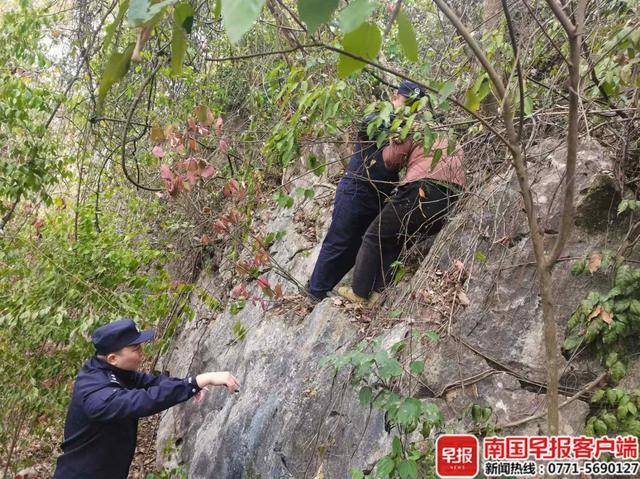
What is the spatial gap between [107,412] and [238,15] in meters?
2.81

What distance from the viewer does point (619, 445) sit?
8.22 ft

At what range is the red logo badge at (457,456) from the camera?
2.59m

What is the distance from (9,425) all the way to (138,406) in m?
2.18

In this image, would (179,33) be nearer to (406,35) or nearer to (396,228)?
(406,35)

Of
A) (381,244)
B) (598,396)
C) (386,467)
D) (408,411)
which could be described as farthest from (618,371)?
(381,244)

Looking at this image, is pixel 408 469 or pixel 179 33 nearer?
pixel 179 33

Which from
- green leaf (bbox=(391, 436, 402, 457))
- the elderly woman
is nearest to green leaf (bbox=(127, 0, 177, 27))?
green leaf (bbox=(391, 436, 402, 457))

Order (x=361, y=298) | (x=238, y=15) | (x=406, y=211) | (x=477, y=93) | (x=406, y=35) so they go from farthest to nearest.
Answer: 1. (x=361, y=298)
2. (x=406, y=211)
3. (x=477, y=93)
4. (x=406, y=35)
5. (x=238, y=15)

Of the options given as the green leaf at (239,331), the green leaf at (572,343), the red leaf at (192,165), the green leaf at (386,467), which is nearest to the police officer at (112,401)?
the green leaf at (386,467)

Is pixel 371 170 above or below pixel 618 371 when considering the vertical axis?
above

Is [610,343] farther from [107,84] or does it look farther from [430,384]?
[107,84]

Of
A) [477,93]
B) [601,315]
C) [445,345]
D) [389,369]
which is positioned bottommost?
[389,369]

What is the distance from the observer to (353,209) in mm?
4434

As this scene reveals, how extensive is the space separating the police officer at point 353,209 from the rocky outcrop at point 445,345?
1.15ft
